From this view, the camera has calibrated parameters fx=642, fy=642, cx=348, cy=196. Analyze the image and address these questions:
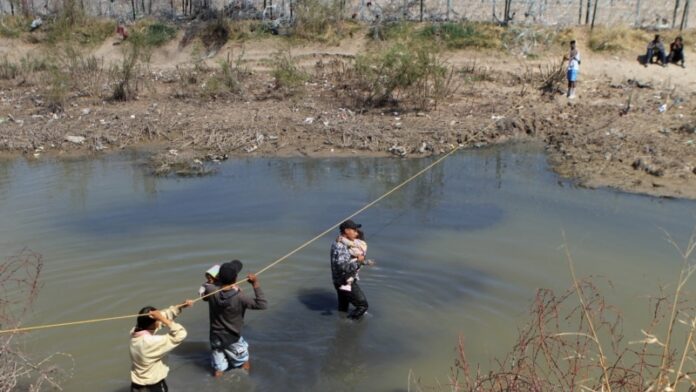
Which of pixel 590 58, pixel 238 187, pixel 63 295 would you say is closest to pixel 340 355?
pixel 63 295

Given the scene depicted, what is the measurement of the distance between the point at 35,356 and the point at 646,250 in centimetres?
809

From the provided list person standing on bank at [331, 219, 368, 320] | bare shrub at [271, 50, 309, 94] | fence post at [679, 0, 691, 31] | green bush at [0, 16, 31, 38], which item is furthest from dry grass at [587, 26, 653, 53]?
green bush at [0, 16, 31, 38]

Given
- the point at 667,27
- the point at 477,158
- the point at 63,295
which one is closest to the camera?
the point at 63,295

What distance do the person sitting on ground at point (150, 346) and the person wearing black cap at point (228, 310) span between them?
1.82 feet

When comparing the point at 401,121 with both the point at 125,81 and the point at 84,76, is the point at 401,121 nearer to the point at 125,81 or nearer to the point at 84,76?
the point at 125,81

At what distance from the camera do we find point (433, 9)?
81.3 feet

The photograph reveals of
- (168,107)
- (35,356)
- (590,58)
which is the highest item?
(590,58)

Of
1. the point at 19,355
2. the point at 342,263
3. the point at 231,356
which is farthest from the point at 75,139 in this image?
the point at 19,355

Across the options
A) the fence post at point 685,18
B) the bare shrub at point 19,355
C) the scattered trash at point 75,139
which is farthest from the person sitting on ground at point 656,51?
the bare shrub at point 19,355

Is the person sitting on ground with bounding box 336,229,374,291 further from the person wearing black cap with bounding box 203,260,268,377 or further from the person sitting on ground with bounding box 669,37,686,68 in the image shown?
the person sitting on ground with bounding box 669,37,686,68

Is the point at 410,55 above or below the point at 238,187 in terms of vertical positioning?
above

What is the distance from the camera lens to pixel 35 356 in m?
6.99

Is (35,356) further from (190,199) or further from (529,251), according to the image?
(529,251)

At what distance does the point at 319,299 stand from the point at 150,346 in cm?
325
